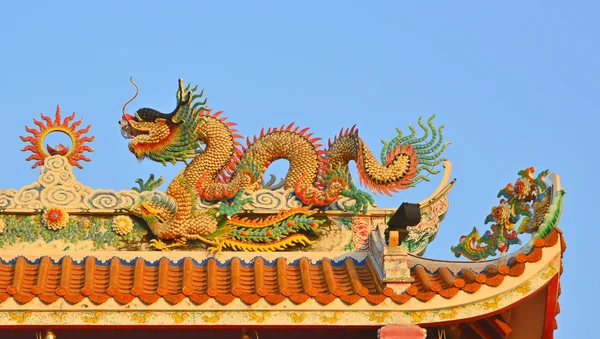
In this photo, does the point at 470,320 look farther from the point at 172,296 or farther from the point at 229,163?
the point at 229,163

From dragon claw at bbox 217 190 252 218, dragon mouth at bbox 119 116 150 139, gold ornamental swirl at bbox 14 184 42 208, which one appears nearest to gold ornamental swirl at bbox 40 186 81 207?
gold ornamental swirl at bbox 14 184 42 208

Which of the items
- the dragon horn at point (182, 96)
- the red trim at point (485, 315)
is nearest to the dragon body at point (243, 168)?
the dragon horn at point (182, 96)

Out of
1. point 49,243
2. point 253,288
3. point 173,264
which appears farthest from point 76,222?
point 253,288

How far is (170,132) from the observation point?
14.2 metres

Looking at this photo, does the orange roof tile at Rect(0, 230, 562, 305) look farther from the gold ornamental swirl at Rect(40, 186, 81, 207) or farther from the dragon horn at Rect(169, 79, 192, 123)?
the dragon horn at Rect(169, 79, 192, 123)

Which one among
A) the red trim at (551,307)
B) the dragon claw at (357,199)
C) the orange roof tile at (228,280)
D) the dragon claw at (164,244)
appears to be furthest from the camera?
the dragon claw at (357,199)

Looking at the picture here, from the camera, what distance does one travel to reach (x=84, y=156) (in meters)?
13.8

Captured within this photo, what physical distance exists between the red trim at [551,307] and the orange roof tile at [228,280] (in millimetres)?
367

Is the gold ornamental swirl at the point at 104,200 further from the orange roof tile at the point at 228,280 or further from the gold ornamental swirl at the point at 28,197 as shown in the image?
the orange roof tile at the point at 228,280

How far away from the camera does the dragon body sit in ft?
44.1

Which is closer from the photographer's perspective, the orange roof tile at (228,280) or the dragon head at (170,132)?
the orange roof tile at (228,280)

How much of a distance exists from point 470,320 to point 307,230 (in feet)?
9.02

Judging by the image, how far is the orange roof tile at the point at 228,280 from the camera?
11.3 metres

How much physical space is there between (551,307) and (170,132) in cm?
498
